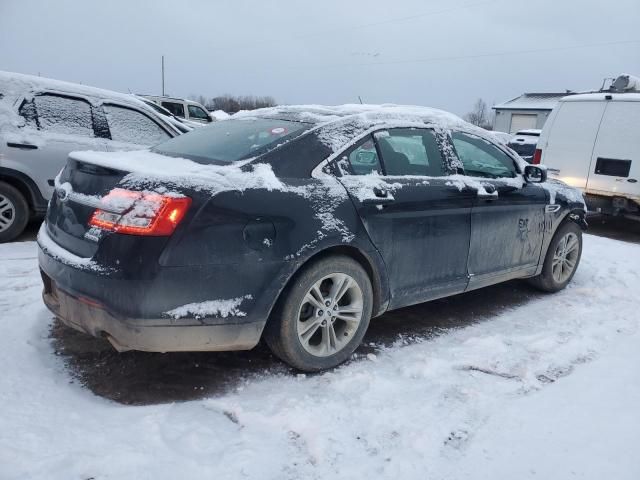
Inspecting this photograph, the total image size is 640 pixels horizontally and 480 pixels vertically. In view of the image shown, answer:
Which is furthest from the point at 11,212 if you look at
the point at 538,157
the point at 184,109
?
the point at 184,109

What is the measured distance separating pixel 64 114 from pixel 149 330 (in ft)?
13.8

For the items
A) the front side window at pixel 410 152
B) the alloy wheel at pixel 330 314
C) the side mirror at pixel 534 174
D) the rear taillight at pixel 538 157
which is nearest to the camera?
the alloy wheel at pixel 330 314

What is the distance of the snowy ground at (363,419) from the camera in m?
2.30

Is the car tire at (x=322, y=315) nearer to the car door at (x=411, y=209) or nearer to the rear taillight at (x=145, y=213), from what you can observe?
the car door at (x=411, y=209)

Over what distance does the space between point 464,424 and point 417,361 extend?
2.28 feet

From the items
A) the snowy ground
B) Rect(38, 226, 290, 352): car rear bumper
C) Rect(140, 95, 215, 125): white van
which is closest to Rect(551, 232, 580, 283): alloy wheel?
the snowy ground

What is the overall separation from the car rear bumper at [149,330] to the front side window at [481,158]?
84.3 inches

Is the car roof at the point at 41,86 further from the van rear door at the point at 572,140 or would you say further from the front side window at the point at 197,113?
the front side window at the point at 197,113

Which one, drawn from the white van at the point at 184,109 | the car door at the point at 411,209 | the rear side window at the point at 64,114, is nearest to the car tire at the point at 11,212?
the rear side window at the point at 64,114

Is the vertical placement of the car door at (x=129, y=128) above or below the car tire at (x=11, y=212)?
above

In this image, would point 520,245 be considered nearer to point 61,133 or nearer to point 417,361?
point 417,361

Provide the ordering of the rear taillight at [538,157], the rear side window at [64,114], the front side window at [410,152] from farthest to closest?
the rear taillight at [538,157], the rear side window at [64,114], the front side window at [410,152]

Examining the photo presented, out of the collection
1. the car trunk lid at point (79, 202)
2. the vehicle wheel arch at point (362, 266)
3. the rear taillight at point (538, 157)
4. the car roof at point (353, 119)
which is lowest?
the vehicle wheel arch at point (362, 266)

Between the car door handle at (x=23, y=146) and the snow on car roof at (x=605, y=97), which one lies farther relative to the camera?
the snow on car roof at (x=605, y=97)
